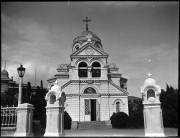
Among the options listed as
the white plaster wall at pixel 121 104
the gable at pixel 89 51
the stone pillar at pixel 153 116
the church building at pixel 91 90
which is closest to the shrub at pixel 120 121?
the church building at pixel 91 90

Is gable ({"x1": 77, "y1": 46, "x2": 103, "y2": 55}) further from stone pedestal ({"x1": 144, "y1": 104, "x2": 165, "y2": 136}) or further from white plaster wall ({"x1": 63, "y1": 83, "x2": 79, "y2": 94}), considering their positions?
stone pedestal ({"x1": 144, "y1": 104, "x2": 165, "y2": 136})

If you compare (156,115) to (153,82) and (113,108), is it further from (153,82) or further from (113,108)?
(113,108)

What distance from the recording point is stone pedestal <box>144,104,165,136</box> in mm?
12974

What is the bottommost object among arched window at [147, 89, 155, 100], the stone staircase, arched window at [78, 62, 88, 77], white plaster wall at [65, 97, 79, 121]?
the stone staircase

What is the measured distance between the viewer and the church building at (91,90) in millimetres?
32562

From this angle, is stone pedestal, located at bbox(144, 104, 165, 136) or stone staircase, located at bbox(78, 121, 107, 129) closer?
stone pedestal, located at bbox(144, 104, 165, 136)

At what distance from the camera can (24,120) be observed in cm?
1352

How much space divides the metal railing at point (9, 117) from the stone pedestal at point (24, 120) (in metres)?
0.71

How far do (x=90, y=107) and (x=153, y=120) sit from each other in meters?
20.3

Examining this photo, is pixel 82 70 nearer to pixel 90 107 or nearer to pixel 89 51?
pixel 89 51

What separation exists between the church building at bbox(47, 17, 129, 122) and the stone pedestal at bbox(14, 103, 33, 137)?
18.8 m

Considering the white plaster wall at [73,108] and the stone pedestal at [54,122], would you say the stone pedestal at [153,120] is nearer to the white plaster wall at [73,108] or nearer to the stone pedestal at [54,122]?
the stone pedestal at [54,122]

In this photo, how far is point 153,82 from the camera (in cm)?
1417

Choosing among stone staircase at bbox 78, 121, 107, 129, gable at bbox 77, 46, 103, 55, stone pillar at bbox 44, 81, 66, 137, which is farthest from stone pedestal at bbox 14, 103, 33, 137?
gable at bbox 77, 46, 103, 55
